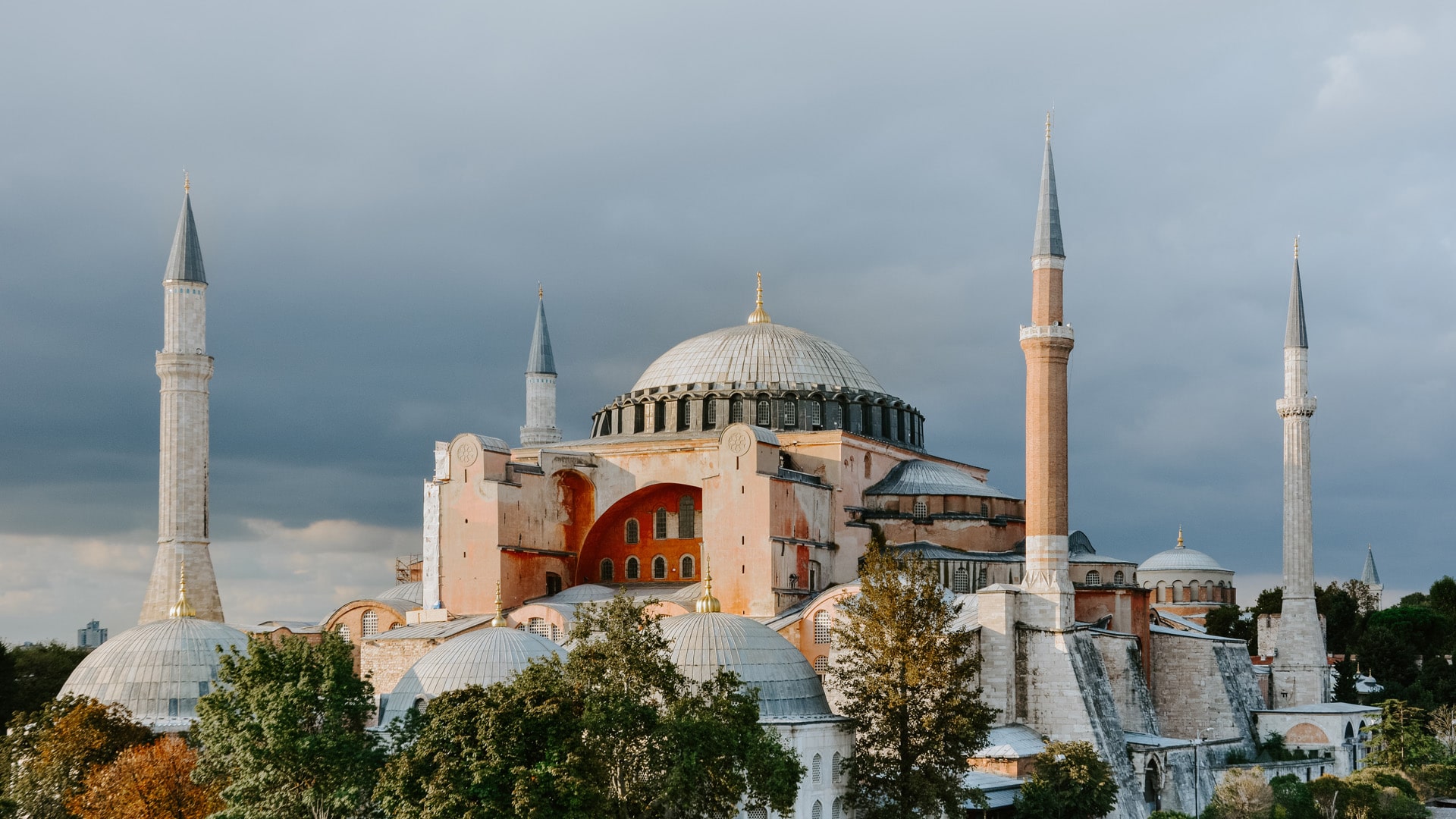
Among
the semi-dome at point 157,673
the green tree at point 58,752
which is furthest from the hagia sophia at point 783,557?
the green tree at point 58,752

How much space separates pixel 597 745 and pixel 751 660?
4607mm

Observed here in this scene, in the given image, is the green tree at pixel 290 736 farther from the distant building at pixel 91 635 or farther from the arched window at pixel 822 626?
the distant building at pixel 91 635

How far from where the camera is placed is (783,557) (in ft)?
94.4

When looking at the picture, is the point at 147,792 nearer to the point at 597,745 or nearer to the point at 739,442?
the point at 597,745

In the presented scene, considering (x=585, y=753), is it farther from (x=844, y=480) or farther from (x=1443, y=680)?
(x=1443, y=680)

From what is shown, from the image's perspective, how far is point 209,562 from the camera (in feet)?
100

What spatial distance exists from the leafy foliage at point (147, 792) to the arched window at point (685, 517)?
1354cm

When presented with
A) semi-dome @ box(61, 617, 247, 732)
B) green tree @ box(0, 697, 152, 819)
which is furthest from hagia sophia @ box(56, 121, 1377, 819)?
green tree @ box(0, 697, 152, 819)

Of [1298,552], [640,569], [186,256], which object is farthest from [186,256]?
[1298,552]

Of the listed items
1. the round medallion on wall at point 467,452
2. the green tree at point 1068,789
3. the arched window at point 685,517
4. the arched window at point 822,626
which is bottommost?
the green tree at point 1068,789

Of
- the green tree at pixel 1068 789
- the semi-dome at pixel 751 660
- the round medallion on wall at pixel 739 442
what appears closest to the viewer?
the semi-dome at pixel 751 660

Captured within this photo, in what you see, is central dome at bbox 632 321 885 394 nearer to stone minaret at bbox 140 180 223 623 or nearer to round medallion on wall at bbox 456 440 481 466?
round medallion on wall at bbox 456 440 481 466

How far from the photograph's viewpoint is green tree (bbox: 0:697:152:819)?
795 inches

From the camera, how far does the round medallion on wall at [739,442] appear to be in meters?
28.9
